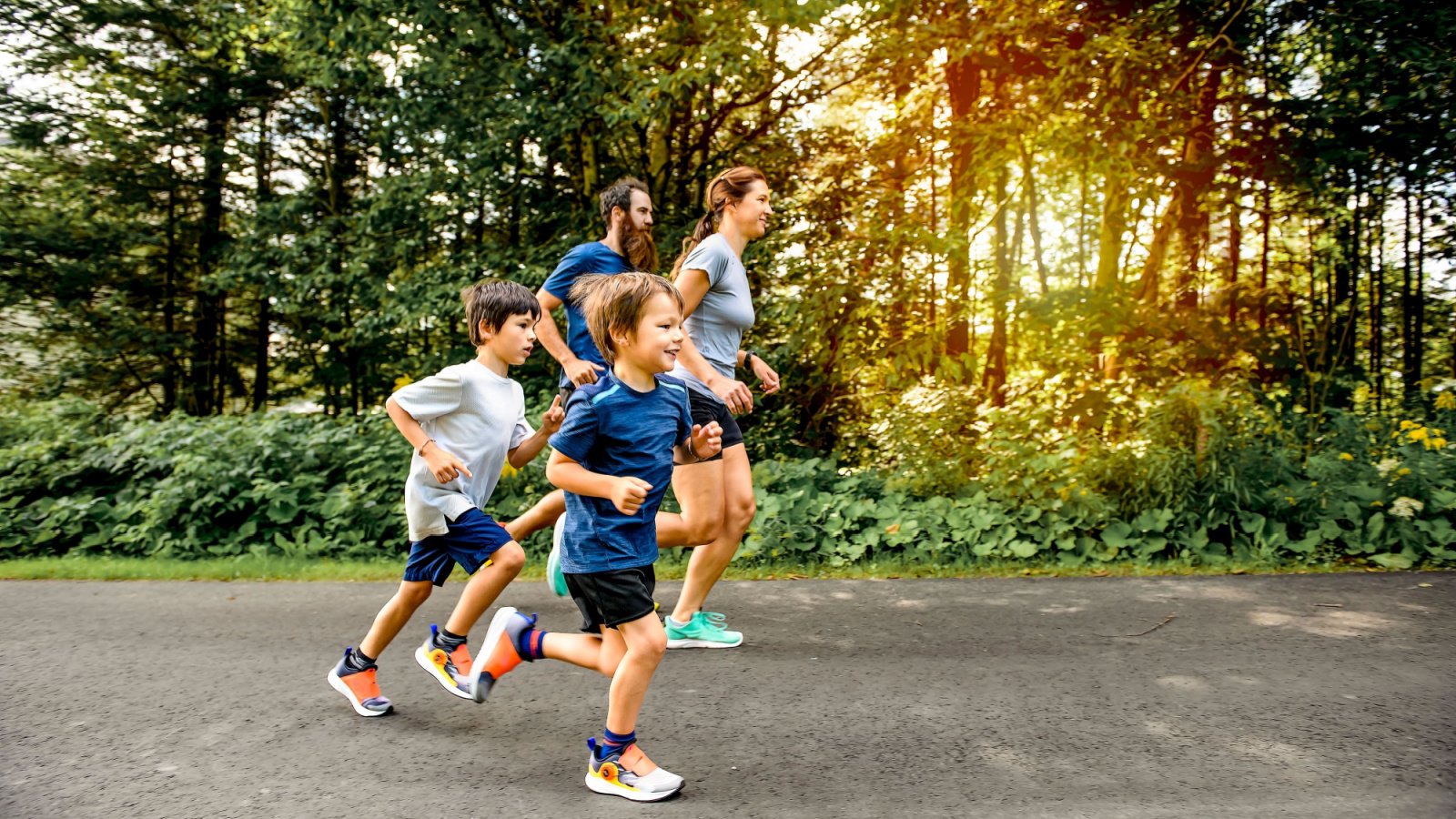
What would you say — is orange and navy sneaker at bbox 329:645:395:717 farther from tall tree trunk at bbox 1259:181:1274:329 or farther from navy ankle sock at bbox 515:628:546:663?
tall tree trunk at bbox 1259:181:1274:329

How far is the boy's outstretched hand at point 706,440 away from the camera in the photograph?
10.2ft

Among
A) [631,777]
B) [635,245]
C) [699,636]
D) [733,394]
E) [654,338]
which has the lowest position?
[631,777]

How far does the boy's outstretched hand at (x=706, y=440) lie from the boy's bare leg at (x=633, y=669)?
0.52 meters

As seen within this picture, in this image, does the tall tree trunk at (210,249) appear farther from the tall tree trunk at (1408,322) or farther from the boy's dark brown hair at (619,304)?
the tall tree trunk at (1408,322)

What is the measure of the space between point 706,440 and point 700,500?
1249mm

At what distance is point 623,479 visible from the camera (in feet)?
9.78

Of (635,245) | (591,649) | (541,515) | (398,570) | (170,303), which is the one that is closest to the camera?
(591,649)

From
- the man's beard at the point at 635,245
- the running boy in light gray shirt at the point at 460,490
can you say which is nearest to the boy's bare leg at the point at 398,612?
the running boy in light gray shirt at the point at 460,490

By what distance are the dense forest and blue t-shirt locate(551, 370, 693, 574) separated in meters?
3.62

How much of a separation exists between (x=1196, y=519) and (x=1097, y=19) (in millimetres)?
4466

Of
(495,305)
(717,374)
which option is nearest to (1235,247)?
(717,374)

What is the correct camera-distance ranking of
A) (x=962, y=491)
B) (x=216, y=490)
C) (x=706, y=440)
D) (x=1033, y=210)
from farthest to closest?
(x=1033, y=210), (x=216, y=490), (x=962, y=491), (x=706, y=440)

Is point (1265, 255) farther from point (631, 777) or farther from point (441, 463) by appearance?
point (631, 777)

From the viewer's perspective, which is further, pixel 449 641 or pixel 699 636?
pixel 699 636
